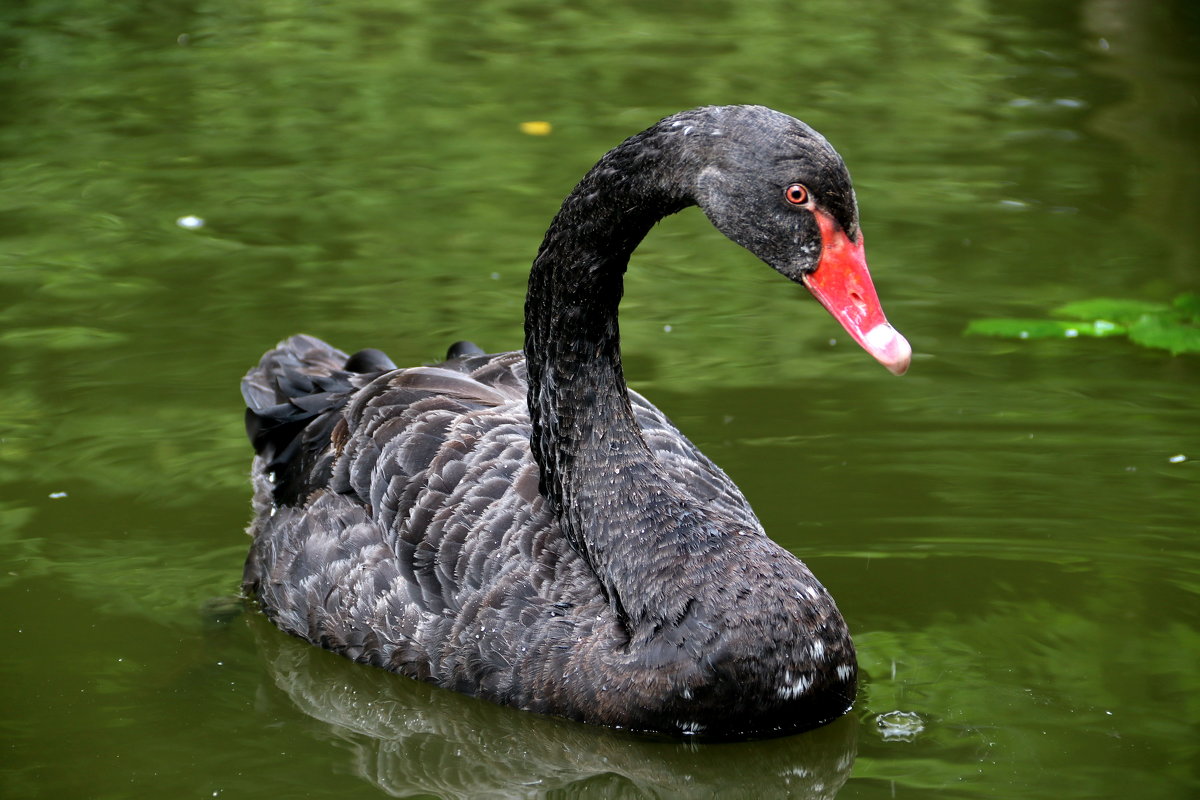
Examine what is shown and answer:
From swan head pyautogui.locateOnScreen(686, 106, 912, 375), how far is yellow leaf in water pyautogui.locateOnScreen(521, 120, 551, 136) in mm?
6770

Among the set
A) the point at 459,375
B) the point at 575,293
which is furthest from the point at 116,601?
the point at 575,293

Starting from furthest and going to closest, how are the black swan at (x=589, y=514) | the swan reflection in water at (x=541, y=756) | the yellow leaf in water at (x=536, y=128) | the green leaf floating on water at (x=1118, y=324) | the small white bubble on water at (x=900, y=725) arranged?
the yellow leaf in water at (x=536, y=128)
the green leaf floating on water at (x=1118, y=324)
the small white bubble on water at (x=900, y=725)
the swan reflection in water at (x=541, y=756)
the black swan at (x=589, y=514)

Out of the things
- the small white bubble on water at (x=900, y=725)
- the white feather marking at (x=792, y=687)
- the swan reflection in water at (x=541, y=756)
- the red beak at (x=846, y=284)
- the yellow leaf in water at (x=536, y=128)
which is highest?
the red beak at (x=846, y=284)

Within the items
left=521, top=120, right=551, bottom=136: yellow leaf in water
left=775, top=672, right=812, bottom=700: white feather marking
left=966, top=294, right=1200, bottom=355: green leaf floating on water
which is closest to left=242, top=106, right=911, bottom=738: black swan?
left=775, top=672, right=812, bottom=700: white feather marking

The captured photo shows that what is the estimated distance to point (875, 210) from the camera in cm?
992

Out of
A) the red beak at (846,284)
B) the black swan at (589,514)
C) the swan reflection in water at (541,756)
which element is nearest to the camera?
the red beak at (846,284)

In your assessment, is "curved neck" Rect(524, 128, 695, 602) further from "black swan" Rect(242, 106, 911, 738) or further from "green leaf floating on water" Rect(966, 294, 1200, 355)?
"green leaf floating on water" Rect(966, 294, 1200, 355)

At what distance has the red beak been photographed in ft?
14.8

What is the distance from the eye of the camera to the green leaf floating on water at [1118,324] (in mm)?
8023

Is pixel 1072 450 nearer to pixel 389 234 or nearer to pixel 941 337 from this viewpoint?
pixel 941 337

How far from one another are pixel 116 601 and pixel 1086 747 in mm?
3450

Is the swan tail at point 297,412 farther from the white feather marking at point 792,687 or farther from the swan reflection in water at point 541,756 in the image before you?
the white feather marking at point 792,687

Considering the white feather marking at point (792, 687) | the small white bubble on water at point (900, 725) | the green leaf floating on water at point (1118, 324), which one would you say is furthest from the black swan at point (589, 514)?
the green leaf floating on water at point (1118, 324)

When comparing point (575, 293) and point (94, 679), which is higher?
point (575, 293)
